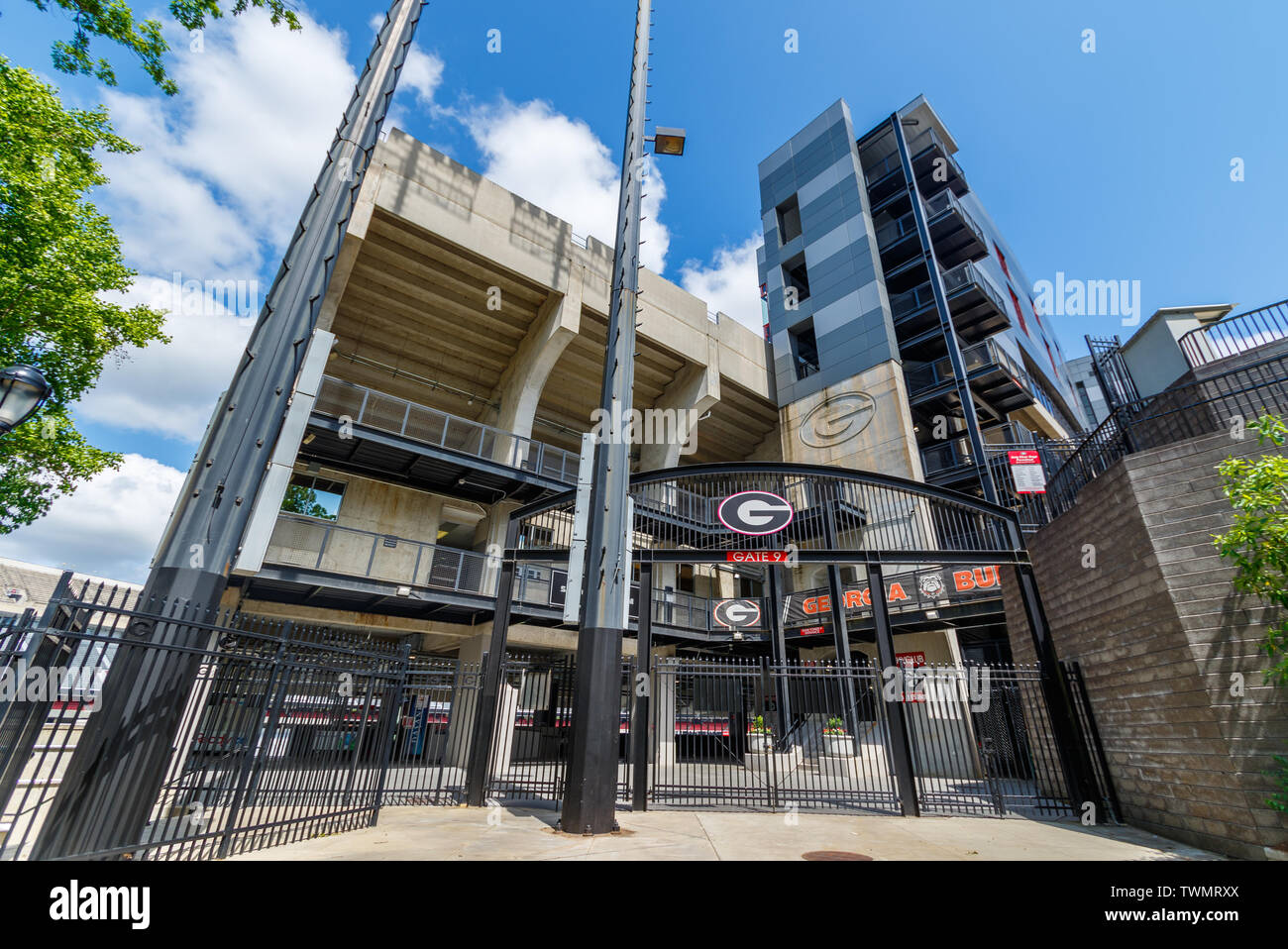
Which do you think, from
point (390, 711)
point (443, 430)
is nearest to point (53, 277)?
point (443, 430)

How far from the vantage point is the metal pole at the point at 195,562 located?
3.62m

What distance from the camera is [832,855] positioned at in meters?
5.23

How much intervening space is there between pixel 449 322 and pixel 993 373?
2309 cm

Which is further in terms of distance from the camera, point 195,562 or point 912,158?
point 912,158

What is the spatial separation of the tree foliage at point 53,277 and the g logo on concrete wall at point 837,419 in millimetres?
23985

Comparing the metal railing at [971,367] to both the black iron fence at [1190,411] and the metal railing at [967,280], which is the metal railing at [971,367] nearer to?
the metal railing at [967,280]

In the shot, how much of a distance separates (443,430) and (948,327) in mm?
21852

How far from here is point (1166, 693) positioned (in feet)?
20.1

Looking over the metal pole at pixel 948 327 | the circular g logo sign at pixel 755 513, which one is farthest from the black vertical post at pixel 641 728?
the metal pole at pixel 948 327

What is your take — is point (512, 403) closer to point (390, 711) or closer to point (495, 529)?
point (495, 529)

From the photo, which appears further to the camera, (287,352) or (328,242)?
(328,242)

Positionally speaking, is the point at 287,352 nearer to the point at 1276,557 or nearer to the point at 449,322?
A: the point at 1276,557

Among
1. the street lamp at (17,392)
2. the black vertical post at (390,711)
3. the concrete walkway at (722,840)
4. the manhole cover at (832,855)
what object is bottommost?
the concrete walkway at (722,840)
